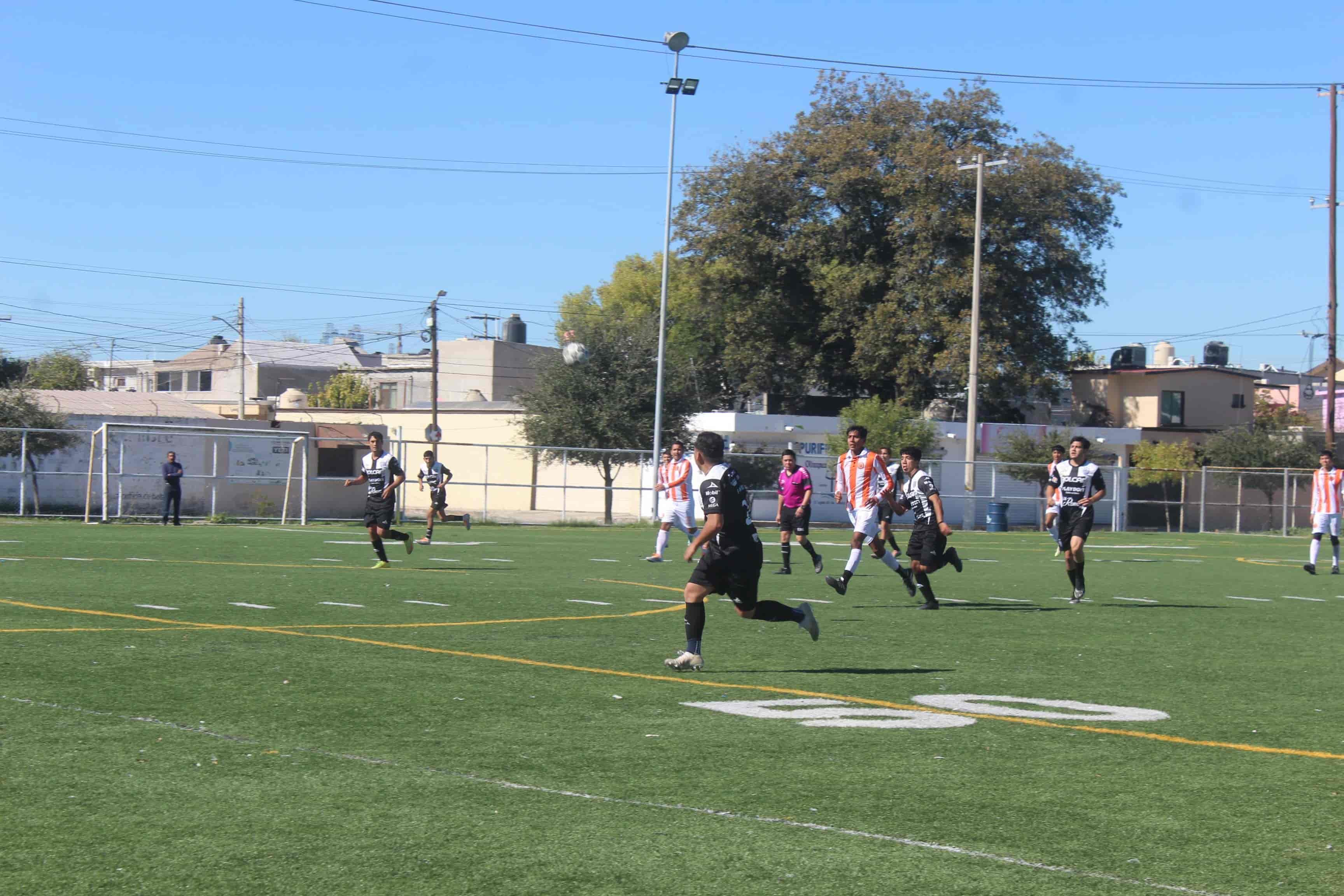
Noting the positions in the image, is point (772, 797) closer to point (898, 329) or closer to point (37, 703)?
point (37, 703)

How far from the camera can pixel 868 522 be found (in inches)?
690

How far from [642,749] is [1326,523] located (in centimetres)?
2086

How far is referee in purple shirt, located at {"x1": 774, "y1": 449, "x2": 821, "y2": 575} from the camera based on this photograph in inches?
843

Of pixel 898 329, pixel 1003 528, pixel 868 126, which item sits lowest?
pixel 1003 528

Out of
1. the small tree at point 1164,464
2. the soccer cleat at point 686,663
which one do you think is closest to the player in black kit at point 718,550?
the soccer cleat at point 686,663

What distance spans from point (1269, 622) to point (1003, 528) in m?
30.6

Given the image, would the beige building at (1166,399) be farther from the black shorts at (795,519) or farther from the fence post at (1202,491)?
the black shorts at (795,519)

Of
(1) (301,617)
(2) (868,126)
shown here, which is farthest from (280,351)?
(1) (301,617)

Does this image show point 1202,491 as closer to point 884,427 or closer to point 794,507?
point 884,427

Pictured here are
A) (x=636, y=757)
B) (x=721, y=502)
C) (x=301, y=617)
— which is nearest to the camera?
(x=636, y=757)

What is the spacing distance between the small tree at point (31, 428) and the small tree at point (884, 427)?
22977 millimetres

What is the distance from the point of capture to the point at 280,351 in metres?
100

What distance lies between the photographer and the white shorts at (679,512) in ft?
75.8

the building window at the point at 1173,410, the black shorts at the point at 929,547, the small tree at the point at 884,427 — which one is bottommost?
the black shorts at the point at 929,547
